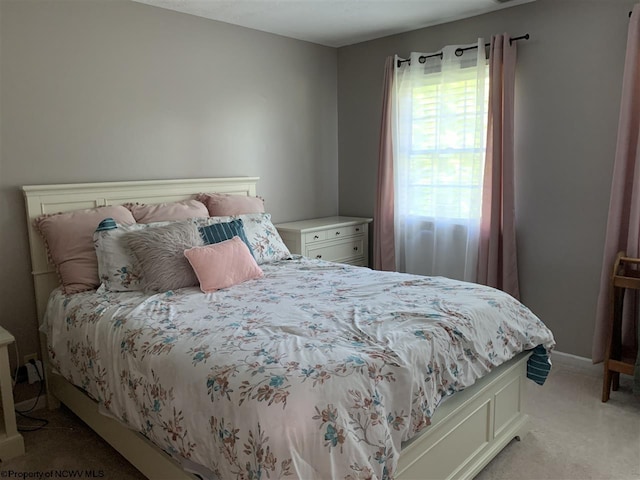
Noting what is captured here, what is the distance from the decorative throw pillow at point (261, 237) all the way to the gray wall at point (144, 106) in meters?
0.64

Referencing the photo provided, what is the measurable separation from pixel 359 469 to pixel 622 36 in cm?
295

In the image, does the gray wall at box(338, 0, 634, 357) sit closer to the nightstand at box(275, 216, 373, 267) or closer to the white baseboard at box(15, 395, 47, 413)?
the nightstand at box(275, 216, 373, 267)

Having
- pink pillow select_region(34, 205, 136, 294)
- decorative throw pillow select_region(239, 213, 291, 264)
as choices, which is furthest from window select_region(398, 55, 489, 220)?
pink pillow select_region(34, 205, 136, 294)

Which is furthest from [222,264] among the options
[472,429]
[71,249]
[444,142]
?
[444,142]

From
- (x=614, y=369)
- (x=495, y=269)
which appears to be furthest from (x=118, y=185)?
(x=614, y=369)

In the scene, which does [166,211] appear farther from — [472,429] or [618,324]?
[618,324]

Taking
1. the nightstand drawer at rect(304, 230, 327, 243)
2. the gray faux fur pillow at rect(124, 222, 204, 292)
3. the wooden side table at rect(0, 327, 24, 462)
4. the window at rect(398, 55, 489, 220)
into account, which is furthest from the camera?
the nightstand drawer at rect(304, 230, 327, 243)

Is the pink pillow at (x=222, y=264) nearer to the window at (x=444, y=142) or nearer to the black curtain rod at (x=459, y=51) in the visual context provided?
the window at (x=444, y=142)

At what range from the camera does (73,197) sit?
2863 mm

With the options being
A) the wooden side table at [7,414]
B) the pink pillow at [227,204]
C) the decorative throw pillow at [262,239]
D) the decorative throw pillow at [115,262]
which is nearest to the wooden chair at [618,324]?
the decorative throw pillow at [262,239]

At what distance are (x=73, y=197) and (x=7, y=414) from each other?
47.4 inches

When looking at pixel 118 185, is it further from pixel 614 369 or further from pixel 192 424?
pixel 614 369

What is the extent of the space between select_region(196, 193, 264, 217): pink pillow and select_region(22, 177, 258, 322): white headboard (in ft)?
0.43

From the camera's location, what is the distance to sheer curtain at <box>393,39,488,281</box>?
354 cm
